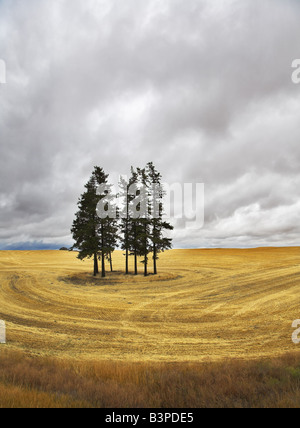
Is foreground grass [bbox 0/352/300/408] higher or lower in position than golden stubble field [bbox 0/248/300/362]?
higher

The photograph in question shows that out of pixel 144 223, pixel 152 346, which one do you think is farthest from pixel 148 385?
pixel 144 223

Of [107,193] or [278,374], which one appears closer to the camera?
[278,374]

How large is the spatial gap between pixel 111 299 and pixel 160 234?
50.5 feet

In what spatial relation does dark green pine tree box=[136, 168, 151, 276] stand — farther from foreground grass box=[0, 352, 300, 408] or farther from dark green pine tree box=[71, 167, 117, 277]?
foreground grass box=[0, 352, 300, 408]

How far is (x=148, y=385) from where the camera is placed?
6.36m

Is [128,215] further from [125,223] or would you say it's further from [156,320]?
[156,320]

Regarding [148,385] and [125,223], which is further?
[125,223]

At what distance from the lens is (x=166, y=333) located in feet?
42.7

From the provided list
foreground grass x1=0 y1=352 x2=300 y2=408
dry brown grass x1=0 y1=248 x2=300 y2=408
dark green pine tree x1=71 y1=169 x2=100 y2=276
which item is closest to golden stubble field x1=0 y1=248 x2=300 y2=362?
dry brown grass x1=0 y1=248 x2=300 y2=408

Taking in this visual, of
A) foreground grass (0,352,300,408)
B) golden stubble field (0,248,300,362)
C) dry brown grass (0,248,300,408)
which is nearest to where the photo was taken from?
foreground grass (0,352,300,408)

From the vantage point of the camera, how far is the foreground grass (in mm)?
5203

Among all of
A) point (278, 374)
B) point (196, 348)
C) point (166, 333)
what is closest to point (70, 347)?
point (166, 333)

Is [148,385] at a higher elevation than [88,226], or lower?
lower

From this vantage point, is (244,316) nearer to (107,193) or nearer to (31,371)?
(31,371)
